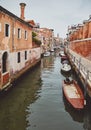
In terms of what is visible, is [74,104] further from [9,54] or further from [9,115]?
[9,54]

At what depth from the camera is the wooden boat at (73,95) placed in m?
9.97

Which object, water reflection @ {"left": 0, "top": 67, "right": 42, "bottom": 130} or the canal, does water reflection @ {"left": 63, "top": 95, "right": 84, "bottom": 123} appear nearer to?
the canal

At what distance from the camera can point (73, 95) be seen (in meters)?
11.5

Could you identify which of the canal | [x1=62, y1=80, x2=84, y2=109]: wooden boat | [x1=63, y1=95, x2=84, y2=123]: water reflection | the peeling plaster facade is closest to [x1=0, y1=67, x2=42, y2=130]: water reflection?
the canal

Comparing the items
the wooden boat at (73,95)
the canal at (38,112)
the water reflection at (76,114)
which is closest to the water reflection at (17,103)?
the canal at (38,112)

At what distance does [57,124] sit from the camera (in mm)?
8781

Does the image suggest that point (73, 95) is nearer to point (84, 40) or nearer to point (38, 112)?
point (38, 112)

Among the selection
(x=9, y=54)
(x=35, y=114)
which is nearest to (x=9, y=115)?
(x=35, y=114)

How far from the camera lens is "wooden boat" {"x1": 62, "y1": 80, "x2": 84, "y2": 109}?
9.97 m

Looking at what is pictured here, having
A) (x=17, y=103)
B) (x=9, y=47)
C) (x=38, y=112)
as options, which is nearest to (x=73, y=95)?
(x=38, y=112)

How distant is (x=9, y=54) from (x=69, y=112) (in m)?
6.12

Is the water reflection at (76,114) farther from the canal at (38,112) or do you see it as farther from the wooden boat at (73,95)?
the wooden boat at (73,95)

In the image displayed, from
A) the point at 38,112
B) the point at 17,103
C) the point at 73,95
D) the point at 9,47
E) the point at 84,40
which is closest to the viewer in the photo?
the point at 38,112

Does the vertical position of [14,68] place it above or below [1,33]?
below
